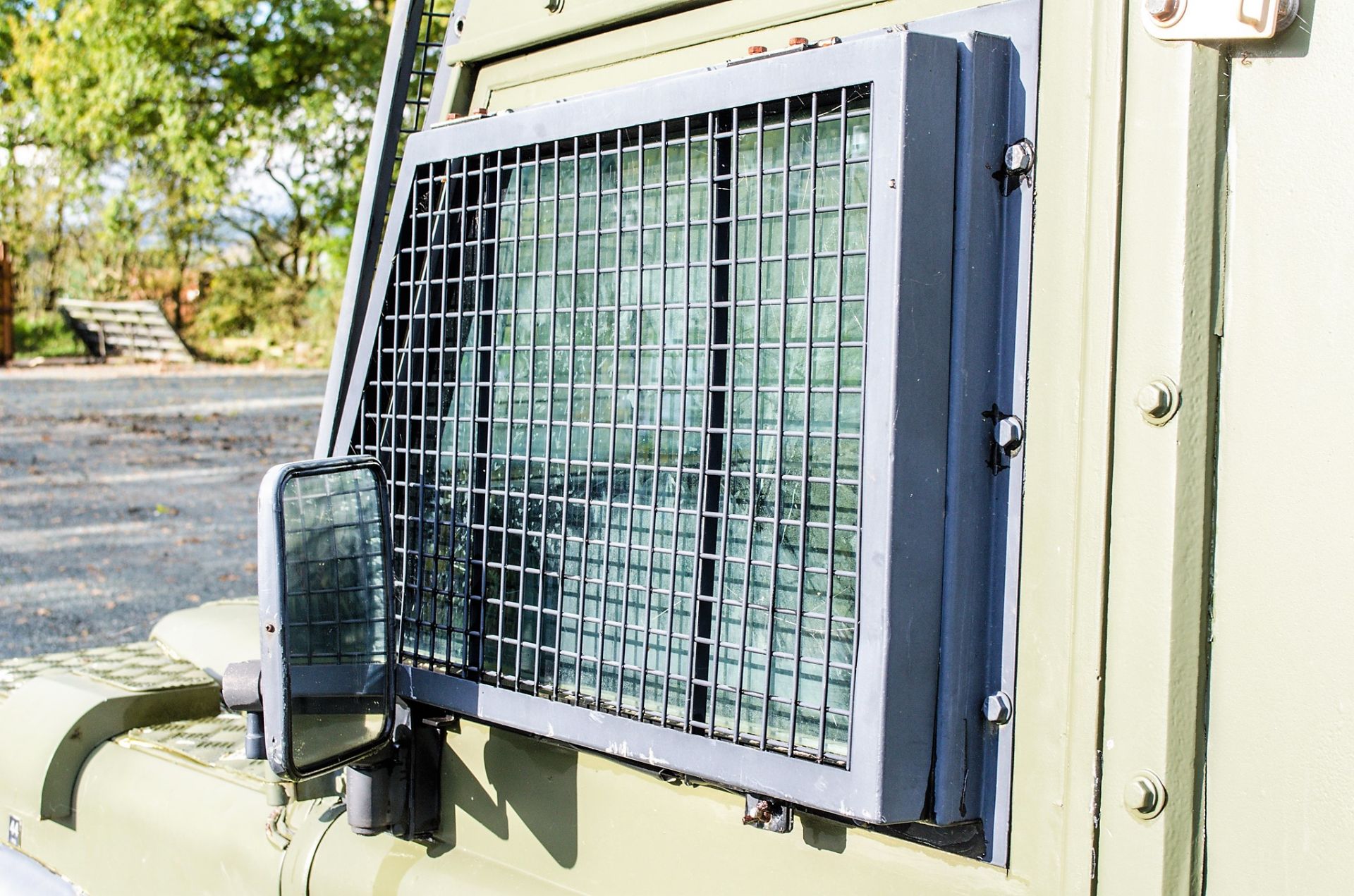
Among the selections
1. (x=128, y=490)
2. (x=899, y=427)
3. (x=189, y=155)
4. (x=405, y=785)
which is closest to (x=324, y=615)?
(x=405, y=785)

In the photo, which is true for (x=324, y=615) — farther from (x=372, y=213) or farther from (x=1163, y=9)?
(x=1163, y=9)

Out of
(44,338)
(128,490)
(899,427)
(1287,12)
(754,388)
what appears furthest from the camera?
(44,338)

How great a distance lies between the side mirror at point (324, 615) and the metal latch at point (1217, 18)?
110cm

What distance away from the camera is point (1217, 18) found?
1.16 m

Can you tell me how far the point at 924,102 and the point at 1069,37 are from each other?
145mm

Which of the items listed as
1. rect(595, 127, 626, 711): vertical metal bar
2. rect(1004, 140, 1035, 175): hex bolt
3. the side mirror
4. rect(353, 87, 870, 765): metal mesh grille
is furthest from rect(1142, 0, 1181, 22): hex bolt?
the side mirror

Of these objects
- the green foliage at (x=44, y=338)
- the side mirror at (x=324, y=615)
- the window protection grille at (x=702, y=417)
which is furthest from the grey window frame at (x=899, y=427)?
the green foliage at (x=44, y=338)

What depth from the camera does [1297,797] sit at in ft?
3.73

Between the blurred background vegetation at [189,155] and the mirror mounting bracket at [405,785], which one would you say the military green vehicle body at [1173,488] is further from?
the blurred background vegetation at [189,155]

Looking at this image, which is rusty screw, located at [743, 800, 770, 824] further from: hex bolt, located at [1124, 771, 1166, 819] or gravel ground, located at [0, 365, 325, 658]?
gravel ground, located at [0, 365, 325, 658]

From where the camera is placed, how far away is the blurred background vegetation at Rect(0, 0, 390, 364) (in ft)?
51.2

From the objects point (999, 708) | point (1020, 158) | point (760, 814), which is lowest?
point (760, 814)

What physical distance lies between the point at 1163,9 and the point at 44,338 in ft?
84.7

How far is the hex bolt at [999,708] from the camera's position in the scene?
1325 mm
